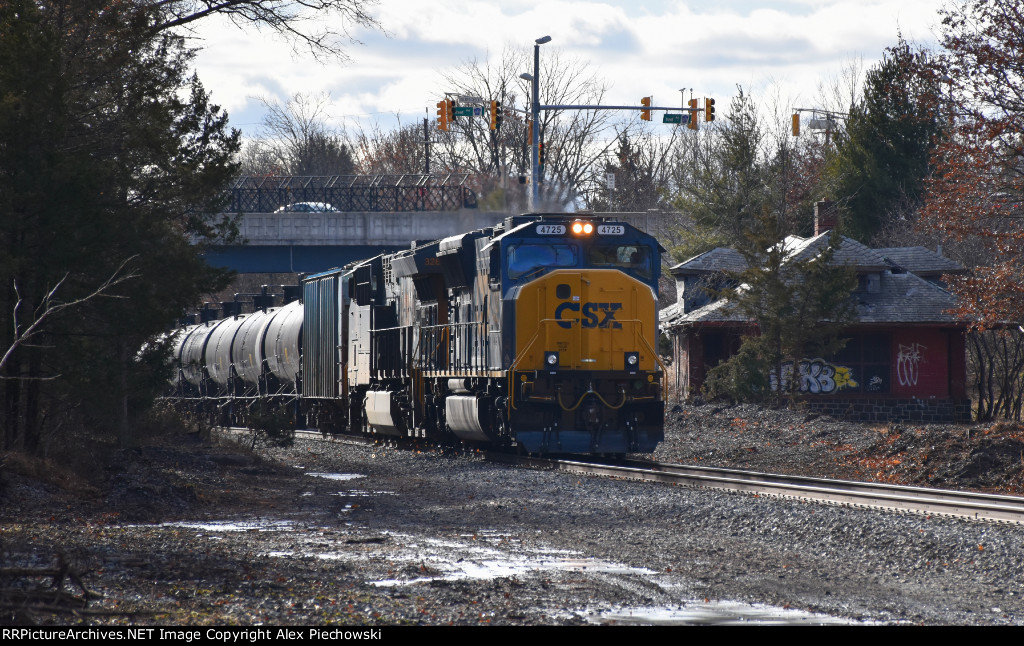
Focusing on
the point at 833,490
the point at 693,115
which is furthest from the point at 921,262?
the point at 833,490

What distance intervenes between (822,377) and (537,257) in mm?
19461

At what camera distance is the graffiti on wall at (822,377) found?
34969 millimetres

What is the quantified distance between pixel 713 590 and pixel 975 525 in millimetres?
3626

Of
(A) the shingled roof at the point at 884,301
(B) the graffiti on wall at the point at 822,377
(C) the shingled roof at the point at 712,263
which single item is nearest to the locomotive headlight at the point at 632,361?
(A) the shingled roof at the point at 884,301

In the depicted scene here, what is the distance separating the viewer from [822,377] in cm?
3516

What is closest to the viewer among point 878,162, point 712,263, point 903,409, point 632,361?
point 632,361

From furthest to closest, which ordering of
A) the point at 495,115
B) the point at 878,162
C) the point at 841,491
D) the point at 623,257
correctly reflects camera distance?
the point at 878,162 < the point at 495,115 < the point at 623,257 < the point at 841,491

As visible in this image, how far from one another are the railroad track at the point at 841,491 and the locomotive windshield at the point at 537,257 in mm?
3011

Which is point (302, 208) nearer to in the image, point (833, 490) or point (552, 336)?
point (552, 336)

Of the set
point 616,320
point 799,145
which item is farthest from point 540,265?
point 799,145

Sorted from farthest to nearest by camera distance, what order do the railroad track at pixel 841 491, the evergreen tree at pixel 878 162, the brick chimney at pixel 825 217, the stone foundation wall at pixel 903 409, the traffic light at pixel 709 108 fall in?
the evergreen tree at pixel 878 162, the brick chimney at pixel 825 217, the stone foundation wall at pixel 903 409, the traffic light at pixel 709 108, the railroad track at pixel 841 491

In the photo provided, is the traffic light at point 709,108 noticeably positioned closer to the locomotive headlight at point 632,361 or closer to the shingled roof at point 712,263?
the shingled roof at point 712,263

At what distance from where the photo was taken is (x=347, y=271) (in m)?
25.7

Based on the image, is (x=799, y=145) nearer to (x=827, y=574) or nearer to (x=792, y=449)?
(x=792, y=449)
